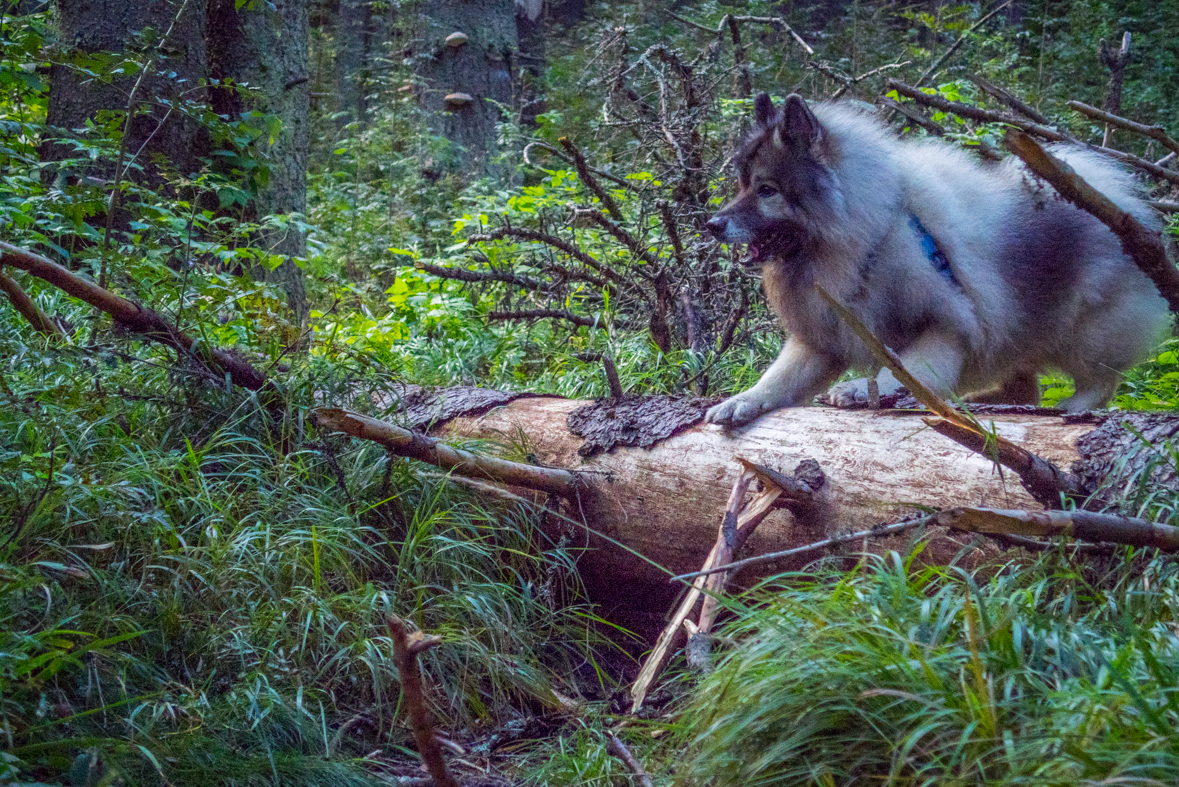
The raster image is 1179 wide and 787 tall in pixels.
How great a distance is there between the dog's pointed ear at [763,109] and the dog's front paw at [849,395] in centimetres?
124

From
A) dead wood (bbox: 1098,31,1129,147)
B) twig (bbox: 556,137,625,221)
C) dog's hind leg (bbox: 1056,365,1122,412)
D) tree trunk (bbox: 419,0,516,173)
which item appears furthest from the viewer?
tree trunk (bbox: 419,0,516,173)

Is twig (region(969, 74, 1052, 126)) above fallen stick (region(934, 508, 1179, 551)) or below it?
above

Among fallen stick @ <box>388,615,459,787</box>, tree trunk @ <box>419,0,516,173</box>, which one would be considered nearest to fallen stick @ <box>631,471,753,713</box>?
fallen stick @ <box>388,615,459,787</box>

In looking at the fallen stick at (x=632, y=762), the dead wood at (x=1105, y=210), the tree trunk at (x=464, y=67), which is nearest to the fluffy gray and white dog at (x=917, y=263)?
the dead wood at (x=1105, y=210)

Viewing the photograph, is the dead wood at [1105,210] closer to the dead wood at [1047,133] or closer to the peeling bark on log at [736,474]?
the peeling bark on log at [736,474]

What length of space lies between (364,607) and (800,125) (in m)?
2.73

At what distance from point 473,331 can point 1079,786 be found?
4744 mm

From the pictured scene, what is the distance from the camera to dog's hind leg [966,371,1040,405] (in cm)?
450

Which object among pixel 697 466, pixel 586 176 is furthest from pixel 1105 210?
pixel 586 176

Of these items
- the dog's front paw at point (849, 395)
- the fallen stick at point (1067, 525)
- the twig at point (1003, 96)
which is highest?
the twig at point (1003, 96)

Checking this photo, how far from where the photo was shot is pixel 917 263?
3.73 metres

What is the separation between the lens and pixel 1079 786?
149cm

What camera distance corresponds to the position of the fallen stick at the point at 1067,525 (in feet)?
6.82

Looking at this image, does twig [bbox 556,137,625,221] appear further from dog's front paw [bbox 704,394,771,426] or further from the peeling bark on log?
dog's front paw [bbox 704,394,771,426]
